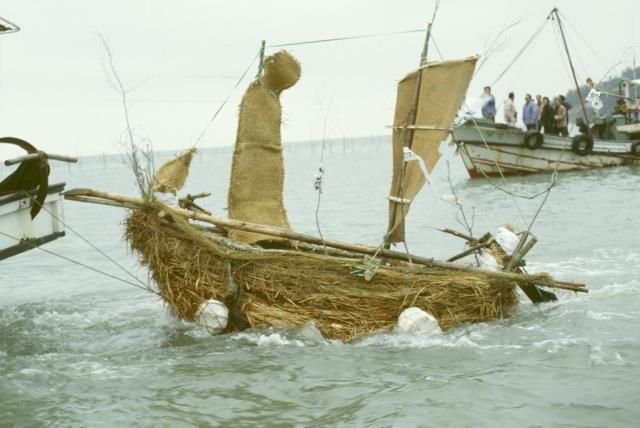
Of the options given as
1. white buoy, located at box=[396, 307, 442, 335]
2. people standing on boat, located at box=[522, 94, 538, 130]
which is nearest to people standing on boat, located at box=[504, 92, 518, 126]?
people standing on boat, located at box=[522, 94, 538, 130]

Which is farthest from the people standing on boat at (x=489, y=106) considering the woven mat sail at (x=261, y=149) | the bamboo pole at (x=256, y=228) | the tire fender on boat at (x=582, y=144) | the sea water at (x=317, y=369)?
the bamboo pole at (x=256, y=228)

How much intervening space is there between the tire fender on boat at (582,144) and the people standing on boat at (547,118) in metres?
1.03

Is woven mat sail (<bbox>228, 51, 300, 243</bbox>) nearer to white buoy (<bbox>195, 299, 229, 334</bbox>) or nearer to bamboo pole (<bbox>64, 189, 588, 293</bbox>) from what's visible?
bamboo pole (<bbox>64, 189, 588, 293</bbox>)

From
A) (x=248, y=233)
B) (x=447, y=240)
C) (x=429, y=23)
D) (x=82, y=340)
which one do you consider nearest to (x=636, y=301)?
(x=429, y=23)

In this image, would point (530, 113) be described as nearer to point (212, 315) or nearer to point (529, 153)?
point (529, 153)

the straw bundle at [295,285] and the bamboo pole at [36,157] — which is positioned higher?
the bamboo pole at [36,157]

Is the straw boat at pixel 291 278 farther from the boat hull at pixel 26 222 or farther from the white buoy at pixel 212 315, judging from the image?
the boat hull at pixel 26 222

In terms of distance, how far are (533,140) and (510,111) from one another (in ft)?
5.19

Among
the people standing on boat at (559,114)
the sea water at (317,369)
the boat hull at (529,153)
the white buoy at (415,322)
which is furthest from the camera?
the people standing on boat at (559,114)

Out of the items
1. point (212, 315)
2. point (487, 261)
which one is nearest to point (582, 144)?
point (487, 261)

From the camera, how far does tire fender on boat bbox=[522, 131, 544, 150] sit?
3439cm

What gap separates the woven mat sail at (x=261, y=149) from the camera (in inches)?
435

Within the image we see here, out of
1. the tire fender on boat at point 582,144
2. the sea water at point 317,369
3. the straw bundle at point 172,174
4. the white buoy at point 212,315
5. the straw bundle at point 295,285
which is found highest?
the tire fender on boat at point 582,144

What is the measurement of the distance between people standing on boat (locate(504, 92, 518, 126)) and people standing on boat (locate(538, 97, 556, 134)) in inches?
43.8
